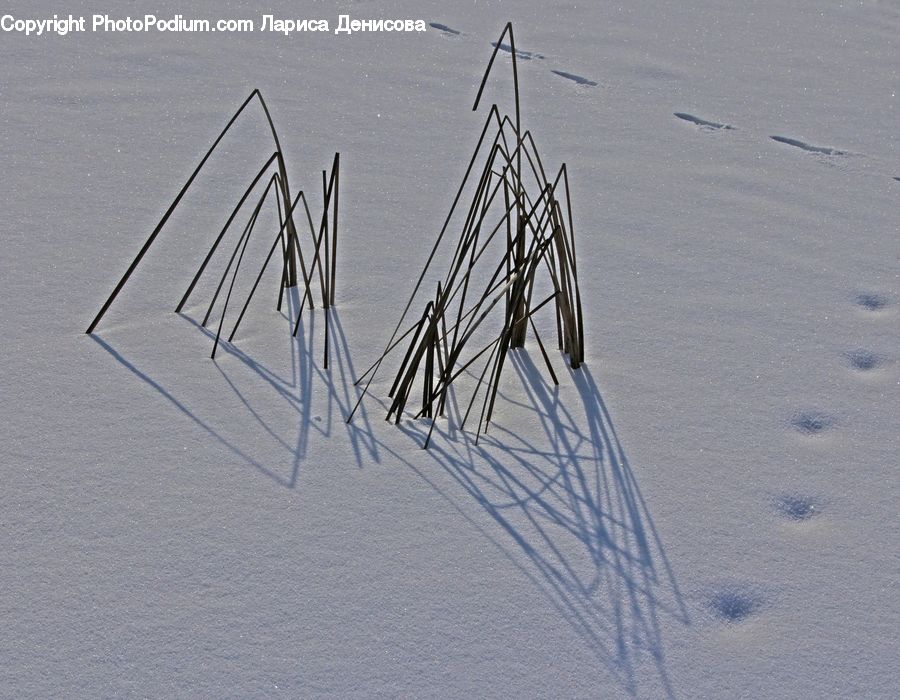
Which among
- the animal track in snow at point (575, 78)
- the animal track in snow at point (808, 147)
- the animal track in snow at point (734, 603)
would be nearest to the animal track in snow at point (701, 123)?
the animal track in snow at point (808, 147)

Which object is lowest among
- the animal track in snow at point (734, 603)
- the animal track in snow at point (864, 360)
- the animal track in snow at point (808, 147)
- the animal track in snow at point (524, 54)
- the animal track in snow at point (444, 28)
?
the animal track in snow at point (734, 603)

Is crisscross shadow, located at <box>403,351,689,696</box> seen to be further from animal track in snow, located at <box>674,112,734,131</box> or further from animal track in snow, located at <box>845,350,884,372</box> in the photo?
animal track in snow, located at <box>674,112,734,131</box>

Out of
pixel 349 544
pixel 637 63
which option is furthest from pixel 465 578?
pixel 637 63

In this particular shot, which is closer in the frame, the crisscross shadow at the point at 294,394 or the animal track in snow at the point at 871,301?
the crisscross shadow at the point at 294,394

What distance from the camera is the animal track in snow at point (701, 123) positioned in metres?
2.53

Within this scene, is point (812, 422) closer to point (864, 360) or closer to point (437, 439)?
point (864, 360)

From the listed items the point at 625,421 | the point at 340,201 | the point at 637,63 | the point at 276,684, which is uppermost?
the point at 637,63

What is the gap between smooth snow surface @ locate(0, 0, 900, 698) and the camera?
105 cm

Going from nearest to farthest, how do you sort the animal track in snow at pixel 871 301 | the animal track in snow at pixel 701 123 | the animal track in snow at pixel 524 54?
1. the animal track in snow at pixel 871 301
2. the animal track in snow at pixel 701 123
3. the animal track in snow at pixel 524 54

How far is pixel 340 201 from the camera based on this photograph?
2047mm

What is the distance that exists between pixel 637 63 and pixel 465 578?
206 cm

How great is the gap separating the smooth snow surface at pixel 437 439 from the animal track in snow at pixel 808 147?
2 centimetres

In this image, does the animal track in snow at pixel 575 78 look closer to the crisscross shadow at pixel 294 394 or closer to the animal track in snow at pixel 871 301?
the animal track in snow at pixel 871 301

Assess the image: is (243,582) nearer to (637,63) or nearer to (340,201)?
(340,201)
